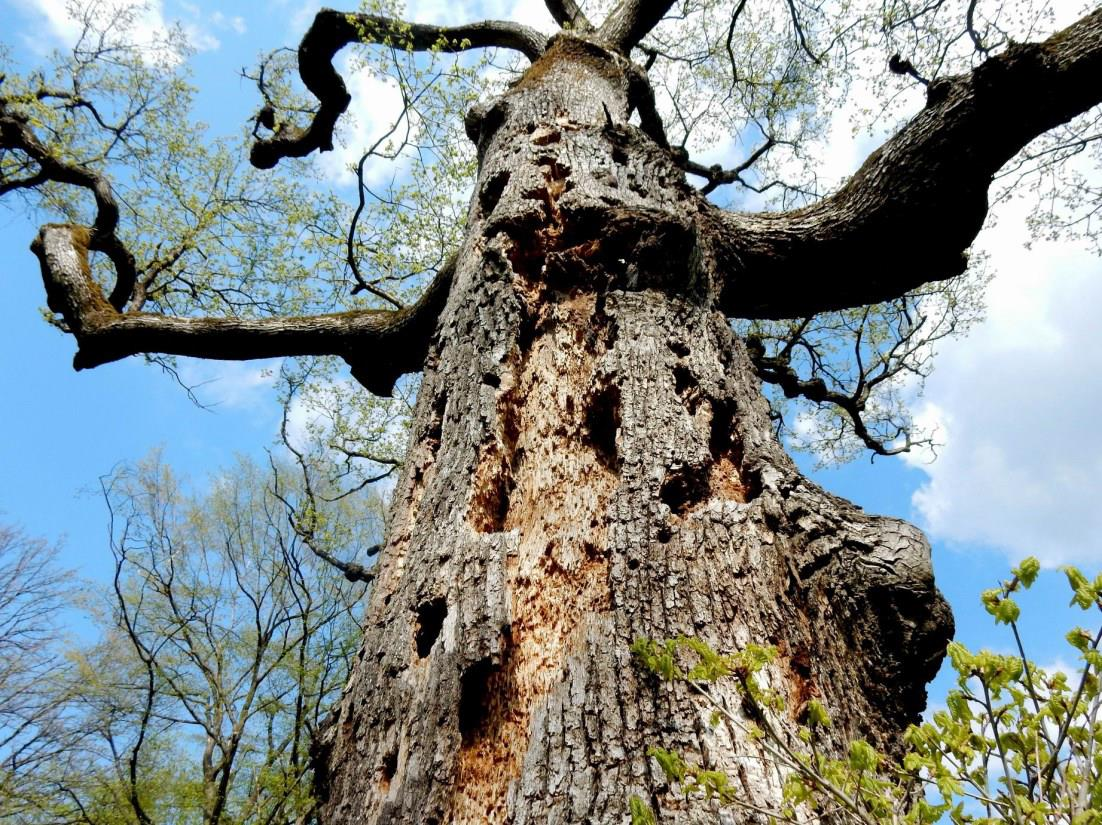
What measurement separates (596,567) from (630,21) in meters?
5.51

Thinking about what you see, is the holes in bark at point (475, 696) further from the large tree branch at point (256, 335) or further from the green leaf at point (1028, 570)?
the large tree branch at point (256, 335)

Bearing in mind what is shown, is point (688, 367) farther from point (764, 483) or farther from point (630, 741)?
point (630, 741)

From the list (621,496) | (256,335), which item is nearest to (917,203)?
(621,496)

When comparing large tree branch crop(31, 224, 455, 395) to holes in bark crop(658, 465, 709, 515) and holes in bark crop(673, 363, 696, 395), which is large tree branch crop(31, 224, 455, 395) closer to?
holes in bark crop(673, 363, 696, 395)

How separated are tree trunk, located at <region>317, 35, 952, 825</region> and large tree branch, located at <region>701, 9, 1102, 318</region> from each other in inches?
31.6

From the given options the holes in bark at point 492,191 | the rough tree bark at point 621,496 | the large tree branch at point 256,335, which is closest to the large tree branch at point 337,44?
the large tree branch at point 256,335

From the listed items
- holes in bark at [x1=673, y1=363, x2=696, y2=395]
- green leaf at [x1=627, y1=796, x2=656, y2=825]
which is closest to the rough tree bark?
holes in bark at [x1=673, y1=363, x2=696, y2=395]

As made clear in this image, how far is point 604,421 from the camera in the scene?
2.08 metres

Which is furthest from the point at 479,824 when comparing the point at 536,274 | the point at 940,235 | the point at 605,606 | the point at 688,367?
the point at 940,235

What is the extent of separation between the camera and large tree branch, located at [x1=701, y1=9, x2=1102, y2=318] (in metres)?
2.69

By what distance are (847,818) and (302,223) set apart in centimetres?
809

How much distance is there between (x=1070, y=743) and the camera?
906mm

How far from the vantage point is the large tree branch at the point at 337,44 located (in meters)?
5.74

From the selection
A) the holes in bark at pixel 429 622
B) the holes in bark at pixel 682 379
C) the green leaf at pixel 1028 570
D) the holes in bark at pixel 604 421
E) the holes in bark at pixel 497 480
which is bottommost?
the green leaf at pixel 1028 570
